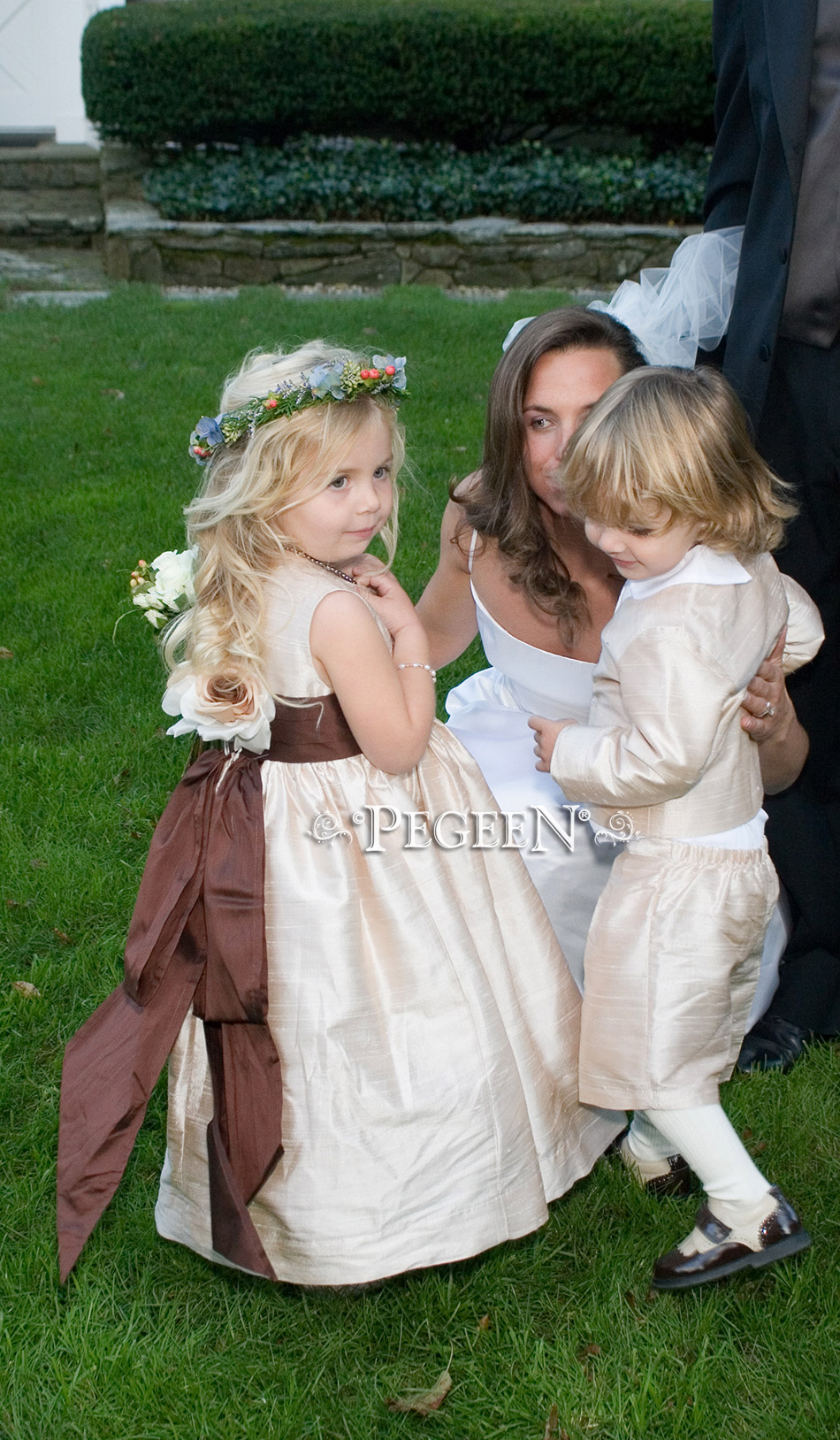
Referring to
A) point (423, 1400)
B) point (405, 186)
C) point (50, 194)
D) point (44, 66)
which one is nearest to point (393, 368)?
point (423, 1400)

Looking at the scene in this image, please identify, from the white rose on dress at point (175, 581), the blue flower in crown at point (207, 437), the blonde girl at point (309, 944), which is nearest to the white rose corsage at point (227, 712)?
the blonde girl at point (309, 944)

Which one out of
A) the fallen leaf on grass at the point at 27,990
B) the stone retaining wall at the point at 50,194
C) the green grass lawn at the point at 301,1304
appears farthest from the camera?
the stone retaining wall at the point at 50,194

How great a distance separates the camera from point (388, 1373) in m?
2.26

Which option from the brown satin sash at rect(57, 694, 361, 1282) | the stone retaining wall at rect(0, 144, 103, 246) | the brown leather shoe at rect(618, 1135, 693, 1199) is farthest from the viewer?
the stone retaining wall at rect(0, 144, 103, 246)

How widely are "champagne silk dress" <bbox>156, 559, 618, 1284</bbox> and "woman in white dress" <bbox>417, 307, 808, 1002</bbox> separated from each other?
64cm

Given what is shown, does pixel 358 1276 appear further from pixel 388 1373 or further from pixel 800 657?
pixel 800 657

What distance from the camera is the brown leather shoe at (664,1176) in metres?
2.60

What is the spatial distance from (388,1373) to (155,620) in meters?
1.43

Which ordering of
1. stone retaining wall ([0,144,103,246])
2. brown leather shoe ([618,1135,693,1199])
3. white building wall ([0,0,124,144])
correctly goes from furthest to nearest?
white building wall ([0,0,124,144]), stone retaining wall ([0,144,103,246]), brown leather shoe ([618,1135,693,1199])

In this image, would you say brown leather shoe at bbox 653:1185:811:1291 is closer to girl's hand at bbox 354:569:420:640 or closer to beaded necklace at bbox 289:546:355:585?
girl's hand at bbox 354:569:420:640

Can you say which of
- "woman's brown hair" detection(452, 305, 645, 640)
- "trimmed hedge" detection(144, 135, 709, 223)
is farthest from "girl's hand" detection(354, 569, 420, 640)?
"trimmed hedge" detection(144, 135, 709, 223)

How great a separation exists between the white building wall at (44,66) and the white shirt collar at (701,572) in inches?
457

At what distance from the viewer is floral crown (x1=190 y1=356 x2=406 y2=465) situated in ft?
7.51

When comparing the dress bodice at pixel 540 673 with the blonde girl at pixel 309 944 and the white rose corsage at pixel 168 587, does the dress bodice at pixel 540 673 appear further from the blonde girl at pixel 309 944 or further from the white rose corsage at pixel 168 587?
the white rose corsage at pixel 168 587
